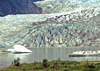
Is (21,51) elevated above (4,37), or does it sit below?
below

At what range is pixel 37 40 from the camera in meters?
191

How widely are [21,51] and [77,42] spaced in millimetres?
84419

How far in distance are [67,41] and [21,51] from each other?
80086 millimetres

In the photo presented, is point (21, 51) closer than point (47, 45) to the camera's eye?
Yes

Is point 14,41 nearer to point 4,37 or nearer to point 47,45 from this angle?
point 4,37

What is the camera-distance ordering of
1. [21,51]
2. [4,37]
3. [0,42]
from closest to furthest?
[21,51]
[0,42]
[4,37]

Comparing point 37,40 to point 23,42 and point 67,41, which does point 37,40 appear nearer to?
point 23,42

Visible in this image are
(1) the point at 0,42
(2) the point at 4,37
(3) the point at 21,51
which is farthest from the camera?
(2) the point at 4,37

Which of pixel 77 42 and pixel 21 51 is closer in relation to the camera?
pixel 21 51

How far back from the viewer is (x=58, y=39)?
643 feet

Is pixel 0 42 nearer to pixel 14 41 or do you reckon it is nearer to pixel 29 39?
pixel 14 41

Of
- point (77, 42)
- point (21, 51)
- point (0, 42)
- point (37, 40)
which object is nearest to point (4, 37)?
point (0, 42)

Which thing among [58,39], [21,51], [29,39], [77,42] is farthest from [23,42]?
[21,51]

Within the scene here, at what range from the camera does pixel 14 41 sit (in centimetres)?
18988
